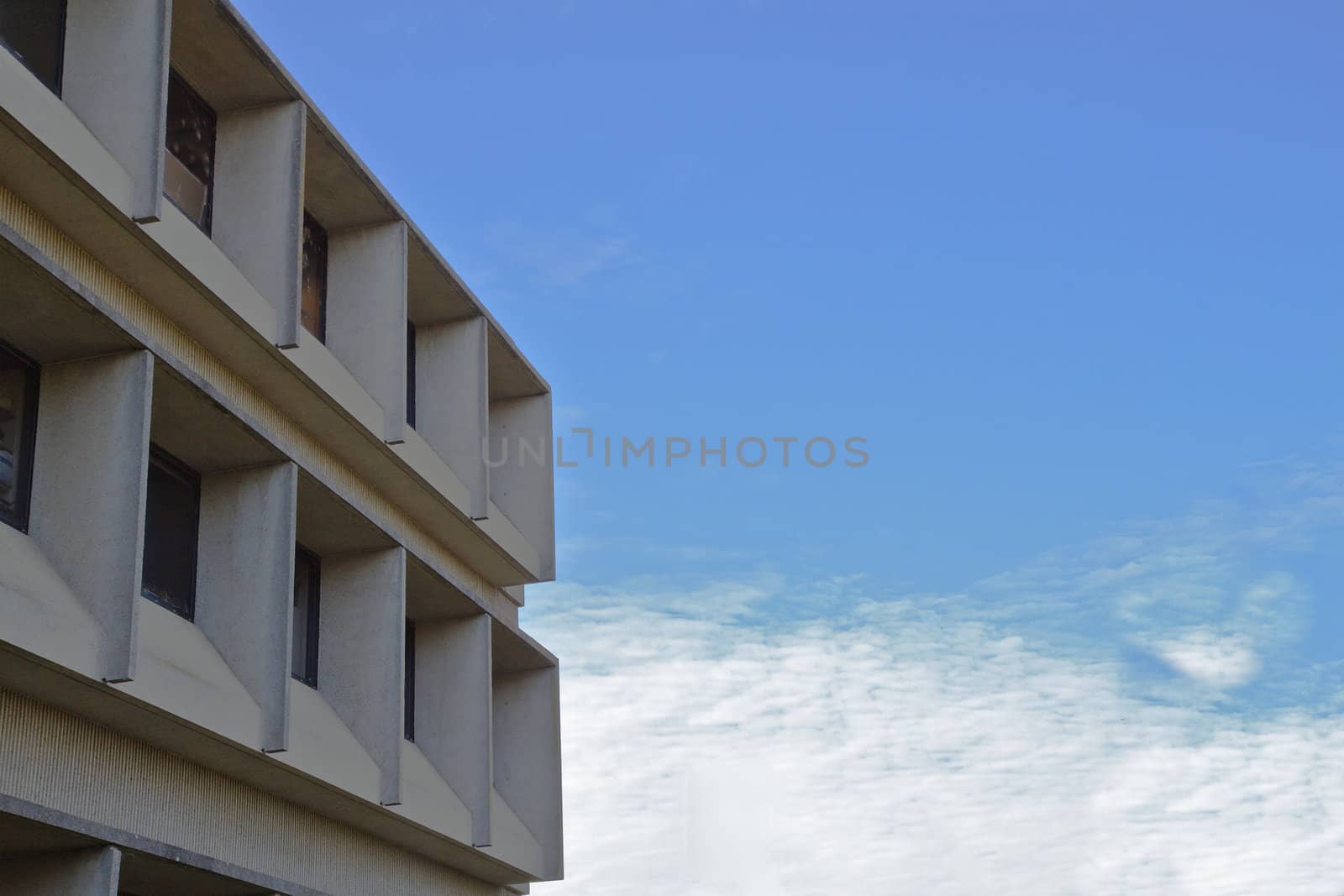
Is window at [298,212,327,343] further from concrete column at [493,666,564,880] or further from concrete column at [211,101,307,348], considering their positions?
concrete column at [493,666,564,880]

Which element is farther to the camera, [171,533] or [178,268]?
[171,533]

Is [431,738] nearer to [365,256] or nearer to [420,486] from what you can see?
[420,486]

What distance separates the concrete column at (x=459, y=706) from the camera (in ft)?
70.9

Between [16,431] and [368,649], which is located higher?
[16,431]

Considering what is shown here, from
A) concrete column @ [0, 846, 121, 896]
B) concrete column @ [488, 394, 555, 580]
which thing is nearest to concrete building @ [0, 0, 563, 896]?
concrete column @ [0, 846, 121, 896]

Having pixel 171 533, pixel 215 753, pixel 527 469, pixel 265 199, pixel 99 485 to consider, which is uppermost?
pixel 527 469

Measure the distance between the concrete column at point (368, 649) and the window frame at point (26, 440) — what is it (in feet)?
18.9

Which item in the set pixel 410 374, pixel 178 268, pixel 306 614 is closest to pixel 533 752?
pixel 306 614

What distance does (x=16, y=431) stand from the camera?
48.8ft

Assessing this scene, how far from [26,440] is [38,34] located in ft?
13.7

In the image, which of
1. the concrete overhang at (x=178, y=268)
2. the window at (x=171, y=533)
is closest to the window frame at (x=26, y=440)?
the concrete overhang at (x=178, y=268)

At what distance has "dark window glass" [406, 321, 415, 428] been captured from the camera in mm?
24219

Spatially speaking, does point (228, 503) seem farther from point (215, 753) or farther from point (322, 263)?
point (322, 263)

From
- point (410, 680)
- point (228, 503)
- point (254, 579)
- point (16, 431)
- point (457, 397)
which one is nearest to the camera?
point (16, 431)
